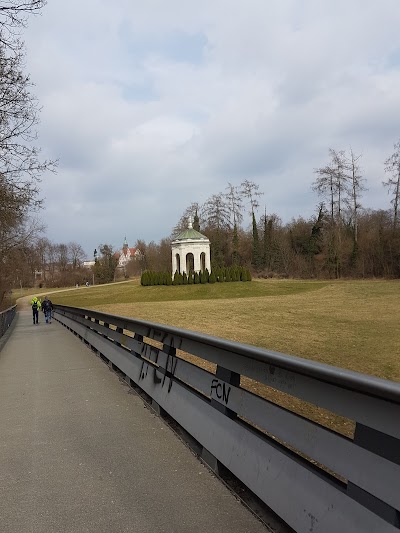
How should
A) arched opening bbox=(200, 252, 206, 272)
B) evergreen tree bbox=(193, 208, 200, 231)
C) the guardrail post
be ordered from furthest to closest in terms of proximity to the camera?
1. evergreen tree bbox=(193, 208, 200, 231)
2. arched opening bbox=(200, 252, 206, 272)
3. the guardrail post

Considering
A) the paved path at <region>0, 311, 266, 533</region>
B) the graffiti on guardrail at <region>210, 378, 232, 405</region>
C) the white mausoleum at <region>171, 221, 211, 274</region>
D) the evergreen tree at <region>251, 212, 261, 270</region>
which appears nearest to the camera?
the paved path at <region>0, 311, 266, 533</region>

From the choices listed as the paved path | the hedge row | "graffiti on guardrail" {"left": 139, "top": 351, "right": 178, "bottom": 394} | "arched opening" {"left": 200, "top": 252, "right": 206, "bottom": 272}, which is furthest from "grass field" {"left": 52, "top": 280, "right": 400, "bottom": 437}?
"arched opening" {"left": 200, "top": 252, "right": 206, "bottom": 272}

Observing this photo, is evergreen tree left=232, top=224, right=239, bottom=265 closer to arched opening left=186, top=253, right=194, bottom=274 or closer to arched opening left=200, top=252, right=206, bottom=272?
arched opening left=186, top=253, right=194, bottom=274

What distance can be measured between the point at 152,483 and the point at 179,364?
1.54m

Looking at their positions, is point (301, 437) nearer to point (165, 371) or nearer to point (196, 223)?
point (165, 371)

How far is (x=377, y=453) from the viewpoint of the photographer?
231cm

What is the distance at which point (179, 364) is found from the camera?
5340 mm

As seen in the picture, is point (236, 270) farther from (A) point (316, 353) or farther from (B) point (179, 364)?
(B) point (179, 364)

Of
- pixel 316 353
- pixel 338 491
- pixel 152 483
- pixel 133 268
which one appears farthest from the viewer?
pixel 133 268

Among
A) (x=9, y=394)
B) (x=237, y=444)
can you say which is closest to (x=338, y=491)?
(x=237, y=444)

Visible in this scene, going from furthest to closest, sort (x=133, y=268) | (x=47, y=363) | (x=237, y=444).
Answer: (x=133, y=268), (x=47, y=363), (x=237, y=444)

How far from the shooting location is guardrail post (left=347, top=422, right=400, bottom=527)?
220 centimetres

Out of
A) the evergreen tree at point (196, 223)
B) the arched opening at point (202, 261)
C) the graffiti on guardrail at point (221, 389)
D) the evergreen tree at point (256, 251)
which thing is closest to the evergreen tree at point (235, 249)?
the evergreen tree at point (256, 251)

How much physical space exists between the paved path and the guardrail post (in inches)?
38.3
